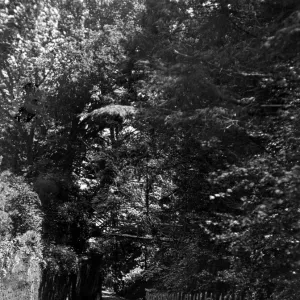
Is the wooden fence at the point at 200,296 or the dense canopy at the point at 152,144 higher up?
the dense canopy at the point at 152,144

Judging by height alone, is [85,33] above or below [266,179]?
above

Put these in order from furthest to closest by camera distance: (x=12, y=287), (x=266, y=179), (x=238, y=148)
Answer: (x=12, y=287) < (x=238, y=148) < (x=266, y=179)

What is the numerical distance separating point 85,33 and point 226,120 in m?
10.3

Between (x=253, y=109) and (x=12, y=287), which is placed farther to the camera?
(x=12, y=287)

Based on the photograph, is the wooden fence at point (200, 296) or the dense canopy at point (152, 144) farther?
the wooden fence at point (200, 296)

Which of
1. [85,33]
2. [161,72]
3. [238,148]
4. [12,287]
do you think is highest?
[85,33]

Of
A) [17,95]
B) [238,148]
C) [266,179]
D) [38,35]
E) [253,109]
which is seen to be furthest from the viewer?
[17,95]

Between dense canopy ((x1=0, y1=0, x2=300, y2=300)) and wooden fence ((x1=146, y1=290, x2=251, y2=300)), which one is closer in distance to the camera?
dense canopy ((x1=0, y1=0, x2=300, y2=300))

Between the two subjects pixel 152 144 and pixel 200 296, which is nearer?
pixel 200 296

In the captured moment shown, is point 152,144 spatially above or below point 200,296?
above

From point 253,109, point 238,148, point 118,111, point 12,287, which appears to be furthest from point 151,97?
point 12,287

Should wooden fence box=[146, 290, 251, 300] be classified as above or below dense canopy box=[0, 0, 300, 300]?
below

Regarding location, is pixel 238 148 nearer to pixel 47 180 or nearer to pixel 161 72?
pixel 161 72

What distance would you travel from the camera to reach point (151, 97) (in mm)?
13555
